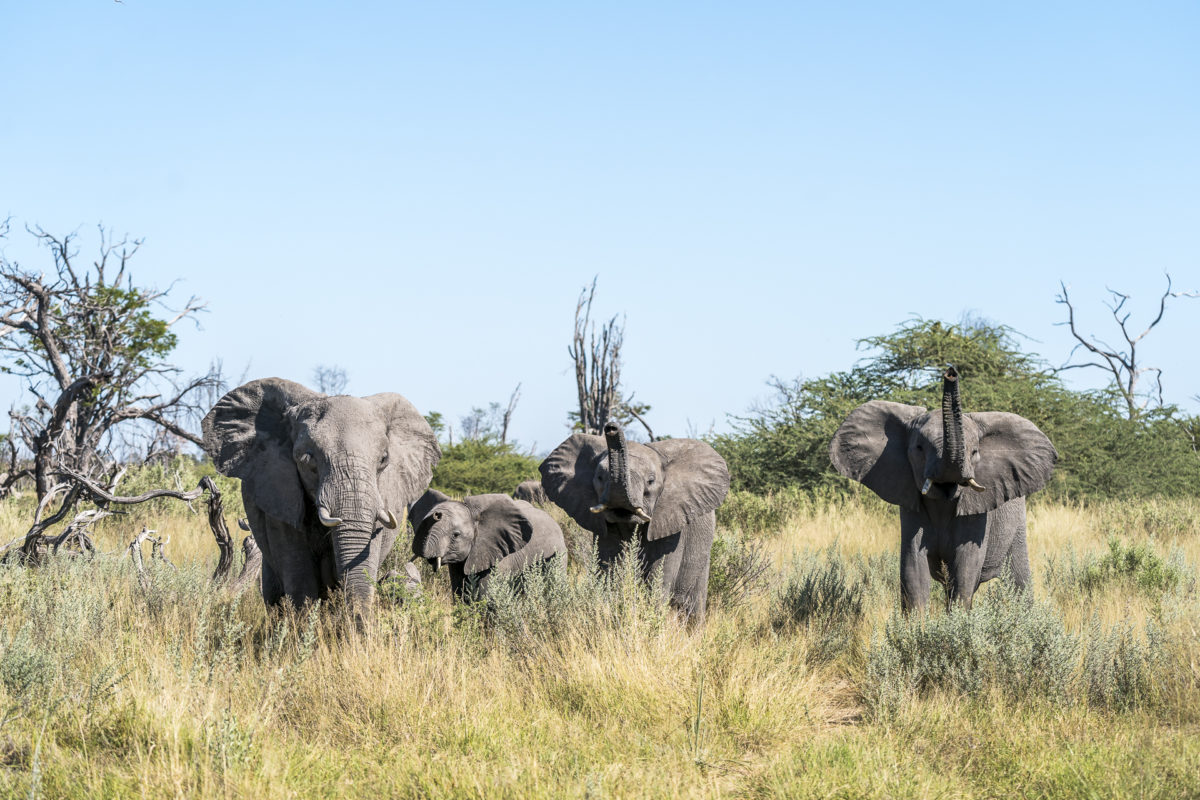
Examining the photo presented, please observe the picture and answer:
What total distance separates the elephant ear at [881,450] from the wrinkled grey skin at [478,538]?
240cm

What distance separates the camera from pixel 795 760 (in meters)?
4.82

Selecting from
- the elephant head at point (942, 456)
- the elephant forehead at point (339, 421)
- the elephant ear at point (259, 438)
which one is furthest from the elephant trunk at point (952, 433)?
the elephant ear at point (259, 438)

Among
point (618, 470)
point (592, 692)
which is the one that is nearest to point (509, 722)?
point (592, 692)

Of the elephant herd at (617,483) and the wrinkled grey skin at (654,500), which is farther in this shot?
the wrinkled grey skin at (654,500)

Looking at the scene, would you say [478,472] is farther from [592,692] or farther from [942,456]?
[592,692]

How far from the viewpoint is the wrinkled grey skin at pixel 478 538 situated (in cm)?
Result: 808

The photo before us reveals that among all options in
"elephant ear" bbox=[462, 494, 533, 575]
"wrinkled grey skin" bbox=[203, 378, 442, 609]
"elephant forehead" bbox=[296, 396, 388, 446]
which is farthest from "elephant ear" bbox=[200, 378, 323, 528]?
"elephant ear" bbox=[462, 494, 533, 575]

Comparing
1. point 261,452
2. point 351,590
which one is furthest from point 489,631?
point 261,452

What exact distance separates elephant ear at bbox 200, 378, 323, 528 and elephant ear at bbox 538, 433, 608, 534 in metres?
1.64

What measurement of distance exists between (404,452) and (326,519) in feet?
3.33

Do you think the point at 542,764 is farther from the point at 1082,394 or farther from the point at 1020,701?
the point at 1082,394

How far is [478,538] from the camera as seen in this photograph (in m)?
8.38

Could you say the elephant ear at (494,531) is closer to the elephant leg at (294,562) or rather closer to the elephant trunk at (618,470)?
the elephant leg at (294,562)

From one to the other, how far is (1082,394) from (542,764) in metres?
17.8
